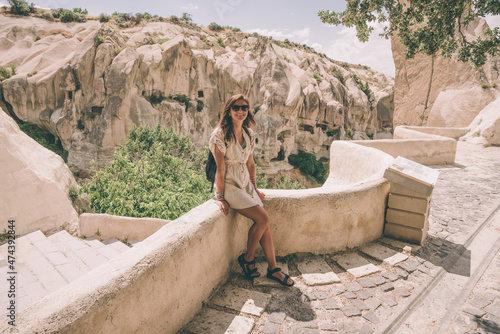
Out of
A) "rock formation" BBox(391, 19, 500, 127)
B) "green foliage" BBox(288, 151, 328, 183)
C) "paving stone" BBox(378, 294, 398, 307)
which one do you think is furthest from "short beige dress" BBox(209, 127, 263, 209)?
"green foliage" BBox(288, 151, 328, 183)

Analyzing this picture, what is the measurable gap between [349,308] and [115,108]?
2584cm

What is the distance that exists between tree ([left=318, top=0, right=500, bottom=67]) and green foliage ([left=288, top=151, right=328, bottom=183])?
3016cm

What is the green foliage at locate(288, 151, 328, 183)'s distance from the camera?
3478cm

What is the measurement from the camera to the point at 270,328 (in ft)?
7.29

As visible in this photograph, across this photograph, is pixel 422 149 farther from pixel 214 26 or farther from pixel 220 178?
pixel 214 26

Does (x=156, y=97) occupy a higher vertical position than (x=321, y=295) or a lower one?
higher

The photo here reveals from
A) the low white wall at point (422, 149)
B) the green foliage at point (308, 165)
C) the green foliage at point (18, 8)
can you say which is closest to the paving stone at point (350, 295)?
the low white wall at point (422, 149)

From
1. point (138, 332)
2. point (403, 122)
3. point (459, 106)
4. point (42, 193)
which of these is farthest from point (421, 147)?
point (403, 122)

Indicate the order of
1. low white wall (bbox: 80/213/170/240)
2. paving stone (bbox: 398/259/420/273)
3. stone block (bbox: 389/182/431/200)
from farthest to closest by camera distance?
low white wall (bbox: 80/213/170/240) < stone block (bbox: 389/182/431/200) < paving stone (bbox: 398/259/420/273)

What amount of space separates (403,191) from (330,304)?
Result: 193 centimetres

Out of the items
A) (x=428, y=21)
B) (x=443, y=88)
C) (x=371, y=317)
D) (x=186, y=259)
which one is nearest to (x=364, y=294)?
(x=371, y=317)

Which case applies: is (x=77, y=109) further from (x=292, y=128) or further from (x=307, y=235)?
(x=307, y=235)

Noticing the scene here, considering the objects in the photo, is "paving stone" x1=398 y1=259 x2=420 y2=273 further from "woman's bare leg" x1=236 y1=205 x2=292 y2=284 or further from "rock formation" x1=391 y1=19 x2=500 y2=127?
"rock formation" x1=391 y1=19 x2=500 y2=127

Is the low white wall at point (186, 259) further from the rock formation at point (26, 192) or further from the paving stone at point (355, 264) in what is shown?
the rock formation at point (26, 192)
